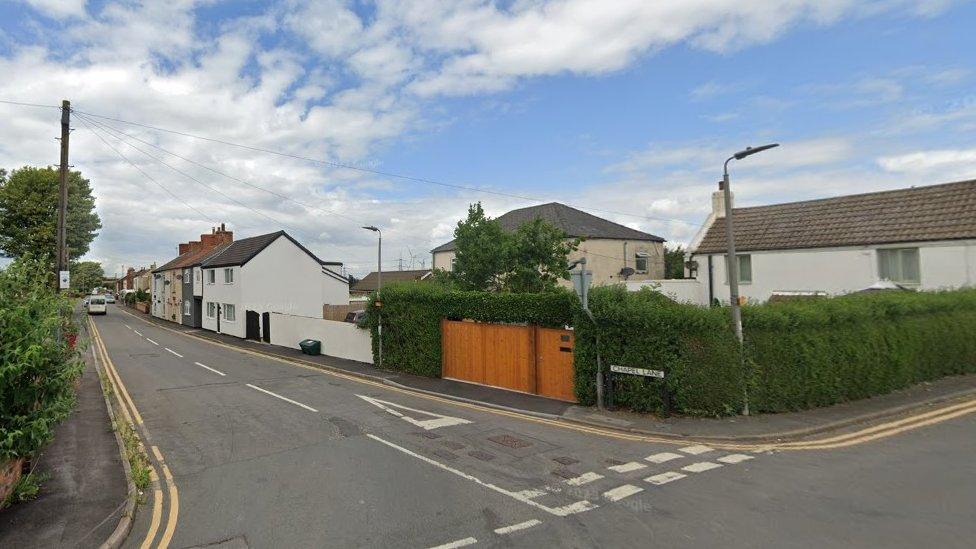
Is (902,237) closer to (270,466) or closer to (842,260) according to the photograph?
(842,260)

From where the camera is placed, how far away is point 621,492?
7.11 meters

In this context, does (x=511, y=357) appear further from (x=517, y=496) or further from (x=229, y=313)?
(x=229, y=313)

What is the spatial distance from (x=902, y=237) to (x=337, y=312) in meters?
34.7

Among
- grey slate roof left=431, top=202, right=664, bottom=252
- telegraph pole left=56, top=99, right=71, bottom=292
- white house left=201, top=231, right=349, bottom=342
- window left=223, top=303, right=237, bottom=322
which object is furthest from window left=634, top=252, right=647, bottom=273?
telegraph pole left=56, top=99, right=71, bottom=292

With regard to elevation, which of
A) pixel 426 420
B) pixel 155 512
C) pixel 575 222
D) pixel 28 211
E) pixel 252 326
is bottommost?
pixel 426 420

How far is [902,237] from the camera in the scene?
66.2ft

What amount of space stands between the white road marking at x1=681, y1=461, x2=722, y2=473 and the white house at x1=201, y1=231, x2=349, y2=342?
29.2m

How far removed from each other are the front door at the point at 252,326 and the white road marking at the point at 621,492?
101 ft

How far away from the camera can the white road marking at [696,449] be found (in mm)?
9000

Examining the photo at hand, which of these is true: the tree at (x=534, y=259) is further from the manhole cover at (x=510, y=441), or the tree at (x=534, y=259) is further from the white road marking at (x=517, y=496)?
the white road marking at (x=517, y=496)

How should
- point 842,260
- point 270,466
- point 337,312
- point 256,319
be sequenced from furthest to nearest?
point 337,312
point 256,319
point 842,260
point 270,466

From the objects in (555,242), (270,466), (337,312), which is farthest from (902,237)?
(337,312)

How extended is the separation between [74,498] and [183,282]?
4547cm

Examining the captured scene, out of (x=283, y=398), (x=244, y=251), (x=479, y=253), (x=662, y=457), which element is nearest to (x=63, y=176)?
(x=283, y=398)
